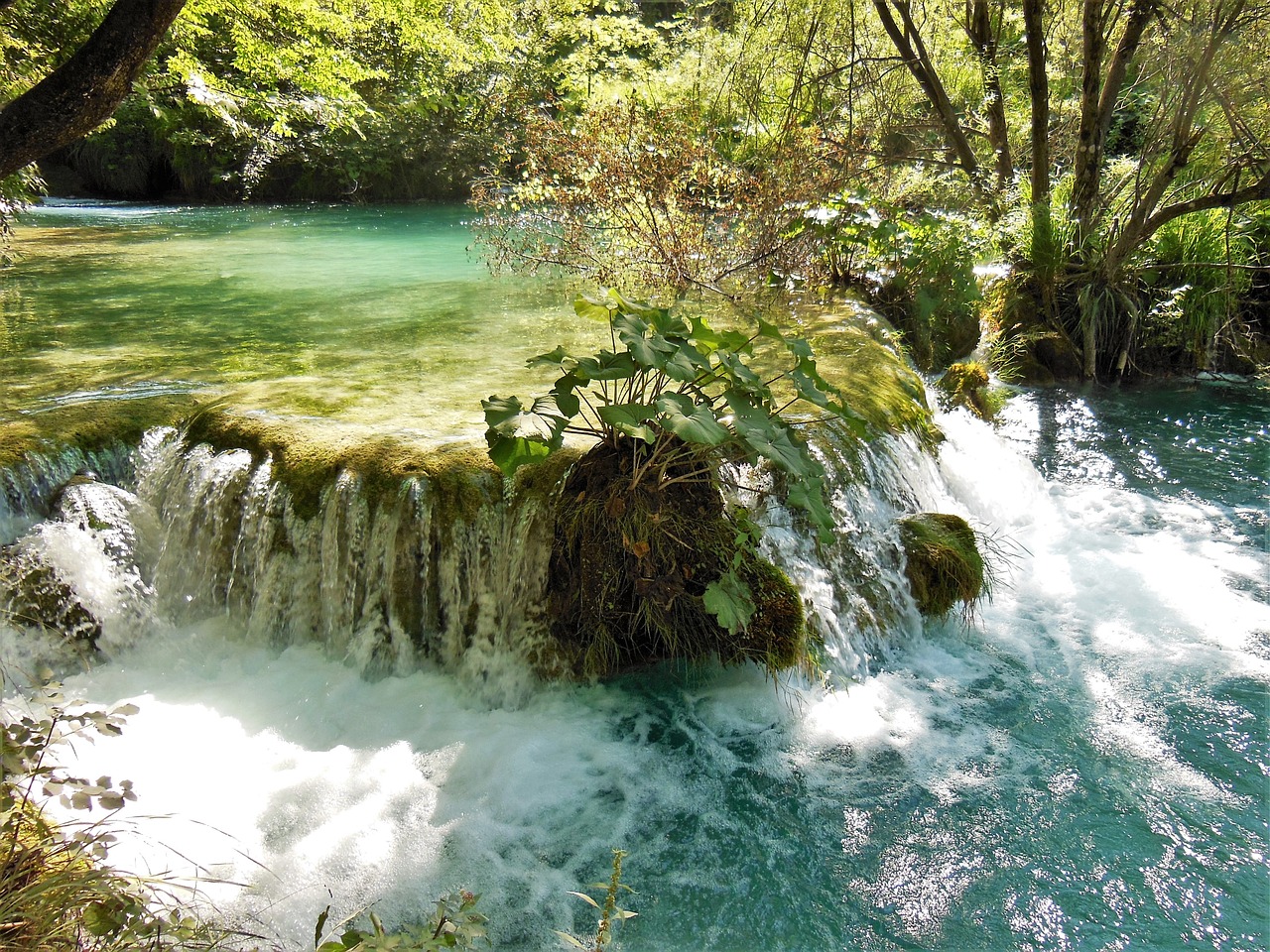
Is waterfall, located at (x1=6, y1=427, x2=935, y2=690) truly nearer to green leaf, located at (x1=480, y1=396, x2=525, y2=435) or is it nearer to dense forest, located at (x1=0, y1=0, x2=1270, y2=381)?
green leaf, located at (x1=480, y1=396, x2=525, y2=435)

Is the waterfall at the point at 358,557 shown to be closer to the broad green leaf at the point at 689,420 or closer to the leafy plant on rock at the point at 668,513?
the leafy plant on rock at the point at 668,513

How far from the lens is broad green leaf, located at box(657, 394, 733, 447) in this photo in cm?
315

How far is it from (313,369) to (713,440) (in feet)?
12.4

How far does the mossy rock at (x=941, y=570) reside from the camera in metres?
4.75


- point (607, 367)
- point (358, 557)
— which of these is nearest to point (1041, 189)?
point (607, 367)

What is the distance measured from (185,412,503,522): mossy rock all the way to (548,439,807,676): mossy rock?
0.52m

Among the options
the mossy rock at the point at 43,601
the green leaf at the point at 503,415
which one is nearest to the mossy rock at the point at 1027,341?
the green leaf at the point at 503,415

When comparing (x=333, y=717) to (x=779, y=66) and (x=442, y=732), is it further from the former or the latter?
(x=779, y=66)

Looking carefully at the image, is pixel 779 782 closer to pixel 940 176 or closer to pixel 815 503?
pixel 815 503

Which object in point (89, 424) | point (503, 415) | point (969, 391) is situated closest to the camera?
point (503, 415)

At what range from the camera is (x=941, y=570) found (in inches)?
187

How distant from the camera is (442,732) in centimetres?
396

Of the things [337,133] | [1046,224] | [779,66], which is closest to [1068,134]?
[1046,224]

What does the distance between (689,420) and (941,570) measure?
7.44 ft
